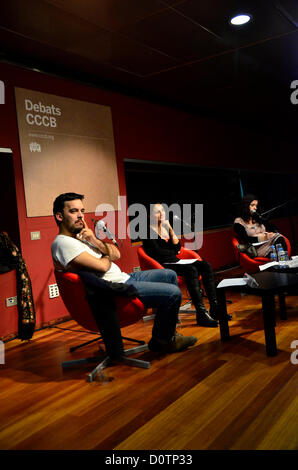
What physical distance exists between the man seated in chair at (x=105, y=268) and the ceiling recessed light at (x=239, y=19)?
101 inches

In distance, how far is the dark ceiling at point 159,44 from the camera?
383 centimetres

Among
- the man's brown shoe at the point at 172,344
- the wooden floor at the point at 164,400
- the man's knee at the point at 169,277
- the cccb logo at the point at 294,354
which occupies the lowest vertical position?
the wooden floor at the point at 164,400

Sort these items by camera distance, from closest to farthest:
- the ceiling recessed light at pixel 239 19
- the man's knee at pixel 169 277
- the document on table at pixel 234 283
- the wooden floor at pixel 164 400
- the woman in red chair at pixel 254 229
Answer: the wooden floor at pixel 164 400
the document on table at pixel 234 283
the man's knee at pixel 169 277
the ceiling recessed light at pixel 239 19
the woman in red chair at pixel 254 229

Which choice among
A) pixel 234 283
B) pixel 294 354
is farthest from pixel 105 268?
pixel 294 354

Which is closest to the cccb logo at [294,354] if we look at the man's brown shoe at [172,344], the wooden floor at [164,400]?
the wooden floor at [164,400]

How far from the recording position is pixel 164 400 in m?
2.58

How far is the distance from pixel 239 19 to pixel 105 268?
301cm

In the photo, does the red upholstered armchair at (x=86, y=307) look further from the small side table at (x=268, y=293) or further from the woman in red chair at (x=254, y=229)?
the woman in red chair at (x=254, y=229)

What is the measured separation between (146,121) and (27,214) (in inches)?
106

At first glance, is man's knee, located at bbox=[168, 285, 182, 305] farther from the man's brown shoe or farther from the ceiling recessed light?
the ceiling recessed light

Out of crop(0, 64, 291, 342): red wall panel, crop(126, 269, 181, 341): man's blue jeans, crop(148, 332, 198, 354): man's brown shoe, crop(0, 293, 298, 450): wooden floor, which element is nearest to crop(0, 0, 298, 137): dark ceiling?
crop(0, 64, 291, 342): red wall panel

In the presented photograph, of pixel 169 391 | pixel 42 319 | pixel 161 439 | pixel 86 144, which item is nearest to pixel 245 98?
pixel 86 144

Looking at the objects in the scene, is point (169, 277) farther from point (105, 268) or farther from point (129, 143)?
point (129, 143)

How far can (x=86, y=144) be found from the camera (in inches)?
212
